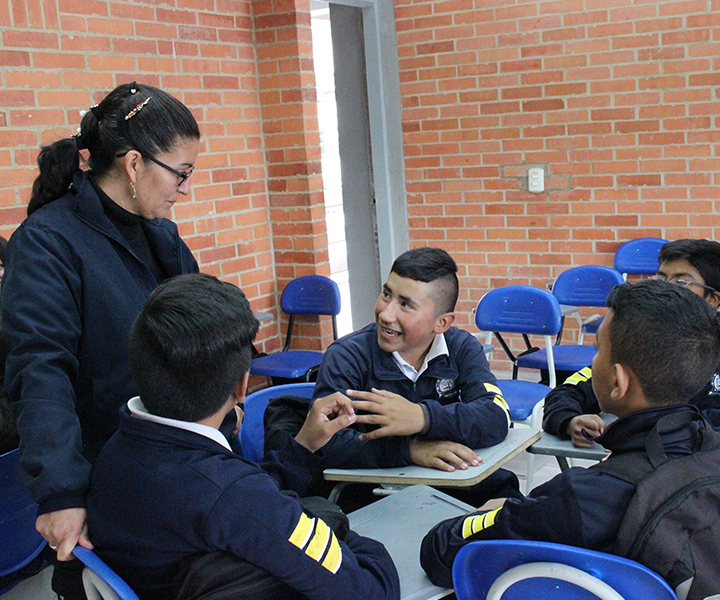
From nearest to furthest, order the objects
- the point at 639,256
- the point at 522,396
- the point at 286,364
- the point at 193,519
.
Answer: the point at 193,519
the point at 522,396
the point at 286,364
the point at 639,256

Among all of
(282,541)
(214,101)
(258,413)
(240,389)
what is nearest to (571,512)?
(282,541)

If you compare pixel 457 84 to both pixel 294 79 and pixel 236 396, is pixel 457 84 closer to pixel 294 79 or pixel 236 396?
pixel 294 79

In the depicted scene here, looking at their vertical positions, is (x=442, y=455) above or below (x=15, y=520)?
above

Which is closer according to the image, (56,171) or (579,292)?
(56,171)

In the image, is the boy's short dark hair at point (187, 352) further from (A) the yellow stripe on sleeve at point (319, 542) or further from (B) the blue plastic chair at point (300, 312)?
(B) the blue plastic chair at point (300, 312)

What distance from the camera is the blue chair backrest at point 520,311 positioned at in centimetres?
358

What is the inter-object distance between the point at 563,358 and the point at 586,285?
606 mm

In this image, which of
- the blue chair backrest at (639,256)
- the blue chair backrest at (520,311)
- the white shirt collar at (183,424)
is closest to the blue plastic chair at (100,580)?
the white shirt collar at (183,424)

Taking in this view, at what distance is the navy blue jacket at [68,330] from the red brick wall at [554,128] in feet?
11.7

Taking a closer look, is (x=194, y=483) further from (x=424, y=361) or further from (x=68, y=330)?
(x=424, y=361)

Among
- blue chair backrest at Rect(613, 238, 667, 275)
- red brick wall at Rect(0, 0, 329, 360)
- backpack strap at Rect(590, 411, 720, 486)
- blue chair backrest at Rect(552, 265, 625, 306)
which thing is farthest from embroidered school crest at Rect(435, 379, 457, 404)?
blue chair backrest at Rect(613, 238, 667, 275)

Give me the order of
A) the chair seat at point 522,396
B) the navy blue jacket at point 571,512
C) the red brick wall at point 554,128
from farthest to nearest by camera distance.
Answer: the red brick wall at point 554,128 < the chair seat at point 522,396 < the navy blue jacket at point 571,512

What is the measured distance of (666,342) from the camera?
1.42 metres

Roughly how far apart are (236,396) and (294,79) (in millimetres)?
3232
